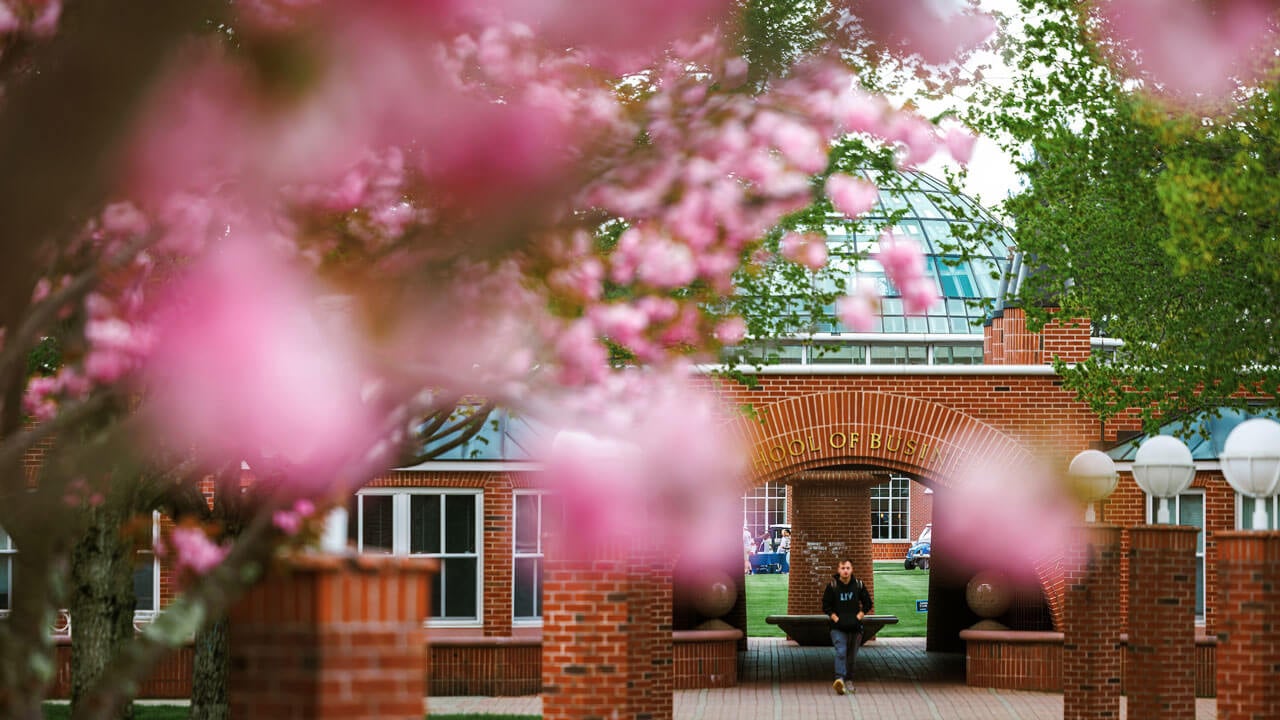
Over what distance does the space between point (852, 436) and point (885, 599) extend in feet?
74.5

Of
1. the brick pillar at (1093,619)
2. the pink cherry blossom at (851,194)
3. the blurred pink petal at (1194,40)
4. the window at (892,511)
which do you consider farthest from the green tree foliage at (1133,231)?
the window at (892,511)

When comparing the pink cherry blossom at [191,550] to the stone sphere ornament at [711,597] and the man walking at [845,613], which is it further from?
the stone sphere ornament at [711,597]

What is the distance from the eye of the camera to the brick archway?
723 inches

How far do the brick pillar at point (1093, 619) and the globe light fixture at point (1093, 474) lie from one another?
394mm

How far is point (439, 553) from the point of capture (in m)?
20.5

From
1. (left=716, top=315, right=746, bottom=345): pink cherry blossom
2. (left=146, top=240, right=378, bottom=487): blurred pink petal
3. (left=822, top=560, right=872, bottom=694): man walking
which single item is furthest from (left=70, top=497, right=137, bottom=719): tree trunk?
(left=822, top=560, right=872, bottom=694): man walking

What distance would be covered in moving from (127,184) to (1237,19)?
10333mm

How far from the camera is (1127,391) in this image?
19359 millimetres

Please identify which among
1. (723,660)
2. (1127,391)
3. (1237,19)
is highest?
(1237,19)

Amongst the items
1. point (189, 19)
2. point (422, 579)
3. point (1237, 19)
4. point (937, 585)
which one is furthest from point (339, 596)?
point (937, 585)

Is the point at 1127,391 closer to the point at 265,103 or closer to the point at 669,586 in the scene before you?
the point at 669,586

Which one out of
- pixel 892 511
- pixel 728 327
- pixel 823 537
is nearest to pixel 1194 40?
pixel 728 327

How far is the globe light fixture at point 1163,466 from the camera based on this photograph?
12.3 m

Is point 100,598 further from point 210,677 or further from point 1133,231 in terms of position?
point 1133,231
